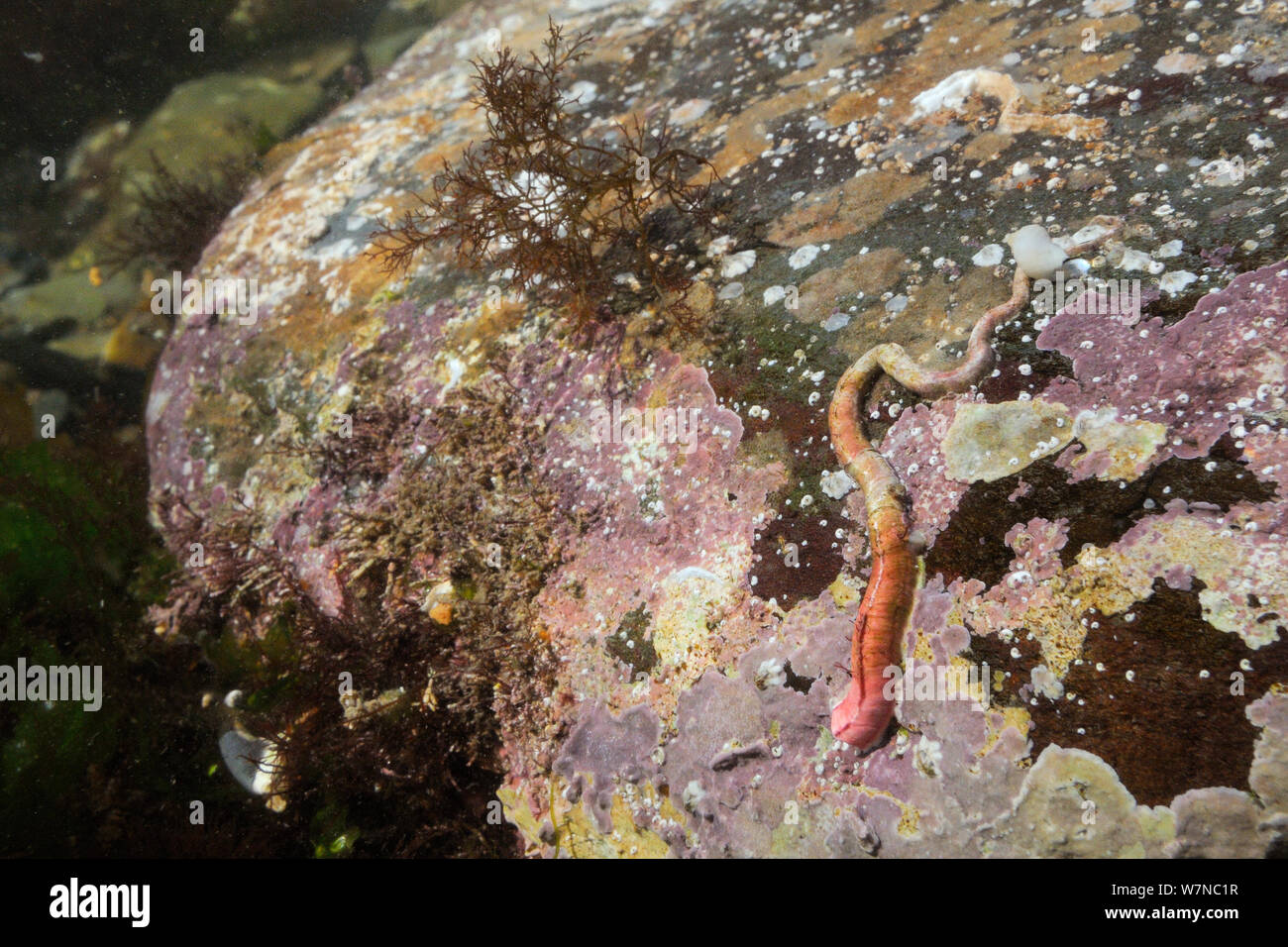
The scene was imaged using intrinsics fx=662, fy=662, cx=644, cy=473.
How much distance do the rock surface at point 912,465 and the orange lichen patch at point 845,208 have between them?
0.02 m

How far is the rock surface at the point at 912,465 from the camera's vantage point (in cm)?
202

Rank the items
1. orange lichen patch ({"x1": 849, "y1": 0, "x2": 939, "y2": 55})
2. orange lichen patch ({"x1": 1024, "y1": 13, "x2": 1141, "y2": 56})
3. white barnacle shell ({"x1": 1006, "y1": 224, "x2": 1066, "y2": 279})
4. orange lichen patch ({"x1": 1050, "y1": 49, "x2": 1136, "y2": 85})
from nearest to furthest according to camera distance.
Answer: white barnacle shell ({"x1": 1006, "y1": 224, "x2": 1066, "y2": 279})
orange lichen patch ({"x1": 1050, "y1": 49, "x2": 1136, "y2": 85})
orange lichen patch ({"x1": 1024, "y1": 13, "x2": 1141, "y2": 56})
orange lichen patch ({"x1": 849, "y1": 0, "x2": 939, "y2": 55})

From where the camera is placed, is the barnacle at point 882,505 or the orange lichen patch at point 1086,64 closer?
→ the barnacle at point 882,505

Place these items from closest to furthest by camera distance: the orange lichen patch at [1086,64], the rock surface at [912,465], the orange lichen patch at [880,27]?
1. the rock surface at [912,465]
2. the orange lichen patch at [1086,64]
3. the orange lichen patch at [880,27]

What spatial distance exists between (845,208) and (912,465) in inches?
67.3

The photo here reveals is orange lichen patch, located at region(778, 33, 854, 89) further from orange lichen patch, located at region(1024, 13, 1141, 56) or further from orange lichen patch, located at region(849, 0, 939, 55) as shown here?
orange lichen patch, located at region(1024, 13, 1141, 56)

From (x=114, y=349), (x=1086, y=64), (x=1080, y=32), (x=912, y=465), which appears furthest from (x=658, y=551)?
(x=114, y=349)

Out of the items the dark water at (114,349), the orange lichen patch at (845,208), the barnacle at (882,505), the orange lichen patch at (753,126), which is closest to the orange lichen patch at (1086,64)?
the orange lichen patch at (845,208)

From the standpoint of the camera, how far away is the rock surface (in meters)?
2.02

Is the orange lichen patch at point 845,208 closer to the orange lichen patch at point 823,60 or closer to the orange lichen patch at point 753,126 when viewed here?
the orange lichen patch at point 753,126

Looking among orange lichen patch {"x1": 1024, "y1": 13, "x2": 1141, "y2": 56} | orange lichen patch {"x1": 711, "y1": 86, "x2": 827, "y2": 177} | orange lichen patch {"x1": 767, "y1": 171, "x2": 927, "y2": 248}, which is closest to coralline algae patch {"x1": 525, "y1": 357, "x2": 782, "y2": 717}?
orange lichen patch {"x1": 767, "y1": 171, "x2": 927, "y2": 248}

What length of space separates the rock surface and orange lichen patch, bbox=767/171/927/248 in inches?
0.8

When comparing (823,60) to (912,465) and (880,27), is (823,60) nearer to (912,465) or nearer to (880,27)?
(880,27)
